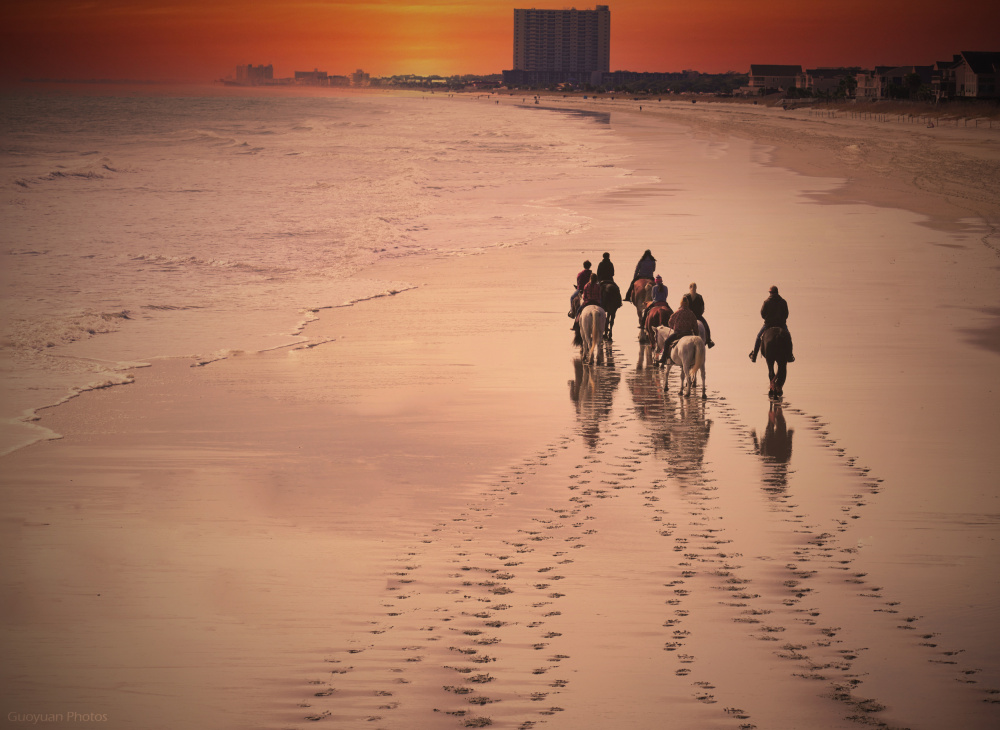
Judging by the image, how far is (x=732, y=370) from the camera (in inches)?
656

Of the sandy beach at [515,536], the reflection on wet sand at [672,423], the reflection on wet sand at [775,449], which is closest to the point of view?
the sandy beach at [515,536]

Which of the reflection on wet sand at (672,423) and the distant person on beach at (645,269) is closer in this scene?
the reflection on wet sand at (672,423)

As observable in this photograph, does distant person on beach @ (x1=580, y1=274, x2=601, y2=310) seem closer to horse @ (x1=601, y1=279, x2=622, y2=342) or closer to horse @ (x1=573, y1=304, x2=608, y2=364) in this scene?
horse @ (x1=573, y1=304, x2=608, y2=364)

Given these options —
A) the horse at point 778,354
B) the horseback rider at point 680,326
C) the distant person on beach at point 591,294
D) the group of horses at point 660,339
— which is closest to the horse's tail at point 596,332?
the group of horses at point 660,339

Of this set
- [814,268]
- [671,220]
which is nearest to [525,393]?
[814,268]

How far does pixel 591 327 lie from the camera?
16953 mm

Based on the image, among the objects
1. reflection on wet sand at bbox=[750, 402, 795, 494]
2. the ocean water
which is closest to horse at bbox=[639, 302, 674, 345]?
reflection on wet sand at bbox=[750, 402, 795, 494]

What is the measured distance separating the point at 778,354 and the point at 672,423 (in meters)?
2.24

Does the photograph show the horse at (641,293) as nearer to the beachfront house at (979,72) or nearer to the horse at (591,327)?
the horse at (591,327)

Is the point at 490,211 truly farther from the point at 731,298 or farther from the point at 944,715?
the point at 944,715

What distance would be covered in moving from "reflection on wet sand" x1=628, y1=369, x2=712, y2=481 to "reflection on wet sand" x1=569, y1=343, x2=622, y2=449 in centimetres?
38

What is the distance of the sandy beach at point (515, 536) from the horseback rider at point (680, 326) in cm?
72

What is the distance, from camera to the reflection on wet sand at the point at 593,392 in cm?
1348

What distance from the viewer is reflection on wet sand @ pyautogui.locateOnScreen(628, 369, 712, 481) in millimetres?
11953
